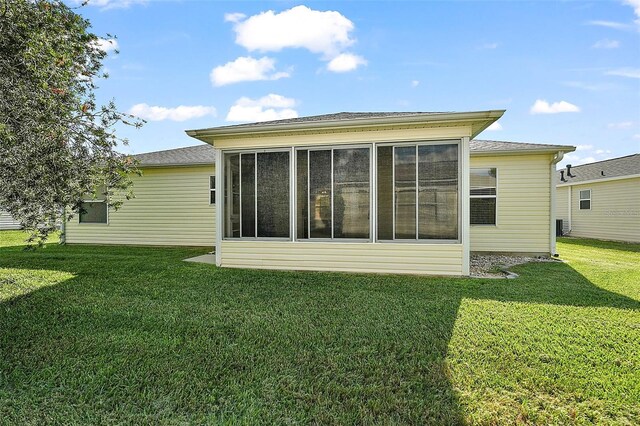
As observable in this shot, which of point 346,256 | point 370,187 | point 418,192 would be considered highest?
point 370,187

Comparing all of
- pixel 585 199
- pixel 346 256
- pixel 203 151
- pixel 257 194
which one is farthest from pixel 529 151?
pixel 203 151

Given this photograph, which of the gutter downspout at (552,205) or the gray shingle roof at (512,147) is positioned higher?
the gray shingle roof at (512,147)

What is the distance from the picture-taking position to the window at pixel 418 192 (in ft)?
21.5

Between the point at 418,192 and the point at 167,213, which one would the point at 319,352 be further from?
the point at 167,213

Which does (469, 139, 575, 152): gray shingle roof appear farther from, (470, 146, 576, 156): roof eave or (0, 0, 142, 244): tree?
(0, 0, 142, 244): tree

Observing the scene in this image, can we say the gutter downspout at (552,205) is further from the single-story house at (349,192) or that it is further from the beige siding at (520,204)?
the single-story house at (349,192)

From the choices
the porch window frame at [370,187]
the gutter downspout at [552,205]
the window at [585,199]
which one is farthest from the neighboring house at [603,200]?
the porch window frame at [370,187]

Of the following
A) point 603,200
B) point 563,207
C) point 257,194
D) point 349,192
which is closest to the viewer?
point 349,192

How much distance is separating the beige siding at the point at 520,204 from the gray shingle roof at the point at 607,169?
22.5 feet

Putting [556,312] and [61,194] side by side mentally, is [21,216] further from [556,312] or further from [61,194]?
[556,312]

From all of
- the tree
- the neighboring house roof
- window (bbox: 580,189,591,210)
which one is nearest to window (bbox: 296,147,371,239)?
the tree

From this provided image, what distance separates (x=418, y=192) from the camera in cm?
664

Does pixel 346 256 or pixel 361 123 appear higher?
pixel 361 123

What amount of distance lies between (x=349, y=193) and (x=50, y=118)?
4.72 m
